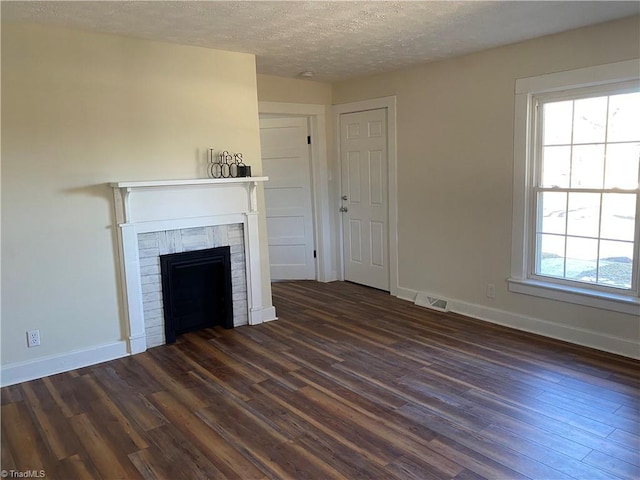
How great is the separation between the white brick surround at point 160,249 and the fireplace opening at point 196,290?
0.13 ft

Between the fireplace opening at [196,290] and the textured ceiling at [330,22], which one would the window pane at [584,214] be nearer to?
the textured ceiling at [330,22]

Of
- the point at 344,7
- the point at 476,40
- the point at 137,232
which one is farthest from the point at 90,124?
the point at 476,40

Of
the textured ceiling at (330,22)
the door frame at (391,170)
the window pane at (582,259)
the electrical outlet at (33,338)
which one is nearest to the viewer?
the textured ceiling at (330,22)

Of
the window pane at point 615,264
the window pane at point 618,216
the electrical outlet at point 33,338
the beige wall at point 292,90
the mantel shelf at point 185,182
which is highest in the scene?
the beige wall at point 292,90

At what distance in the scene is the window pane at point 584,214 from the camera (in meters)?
3.60

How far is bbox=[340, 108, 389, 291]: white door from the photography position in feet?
17.2

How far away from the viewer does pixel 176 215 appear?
12.6 ft

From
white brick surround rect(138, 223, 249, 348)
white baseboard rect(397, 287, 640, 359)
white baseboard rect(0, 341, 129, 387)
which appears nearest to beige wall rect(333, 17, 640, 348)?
white baseboard rect(397, 287, 640, 359)

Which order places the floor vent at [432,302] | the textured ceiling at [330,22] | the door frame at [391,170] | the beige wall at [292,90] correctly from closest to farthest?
the textured ceiling at [330,22] < the floor vent at [432,302] < the door frame at [391,170] < the beige wall at [292,90]

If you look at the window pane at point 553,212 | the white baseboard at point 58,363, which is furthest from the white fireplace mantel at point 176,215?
the window pane at point 553,212

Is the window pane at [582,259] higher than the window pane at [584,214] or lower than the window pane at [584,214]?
lower

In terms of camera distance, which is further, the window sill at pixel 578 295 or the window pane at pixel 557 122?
the window pane at pixel 557 122

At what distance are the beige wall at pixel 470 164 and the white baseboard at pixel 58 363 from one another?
2941 mm

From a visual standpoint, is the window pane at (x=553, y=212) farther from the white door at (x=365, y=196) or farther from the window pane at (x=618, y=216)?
the white door at (x=365, y=196)
